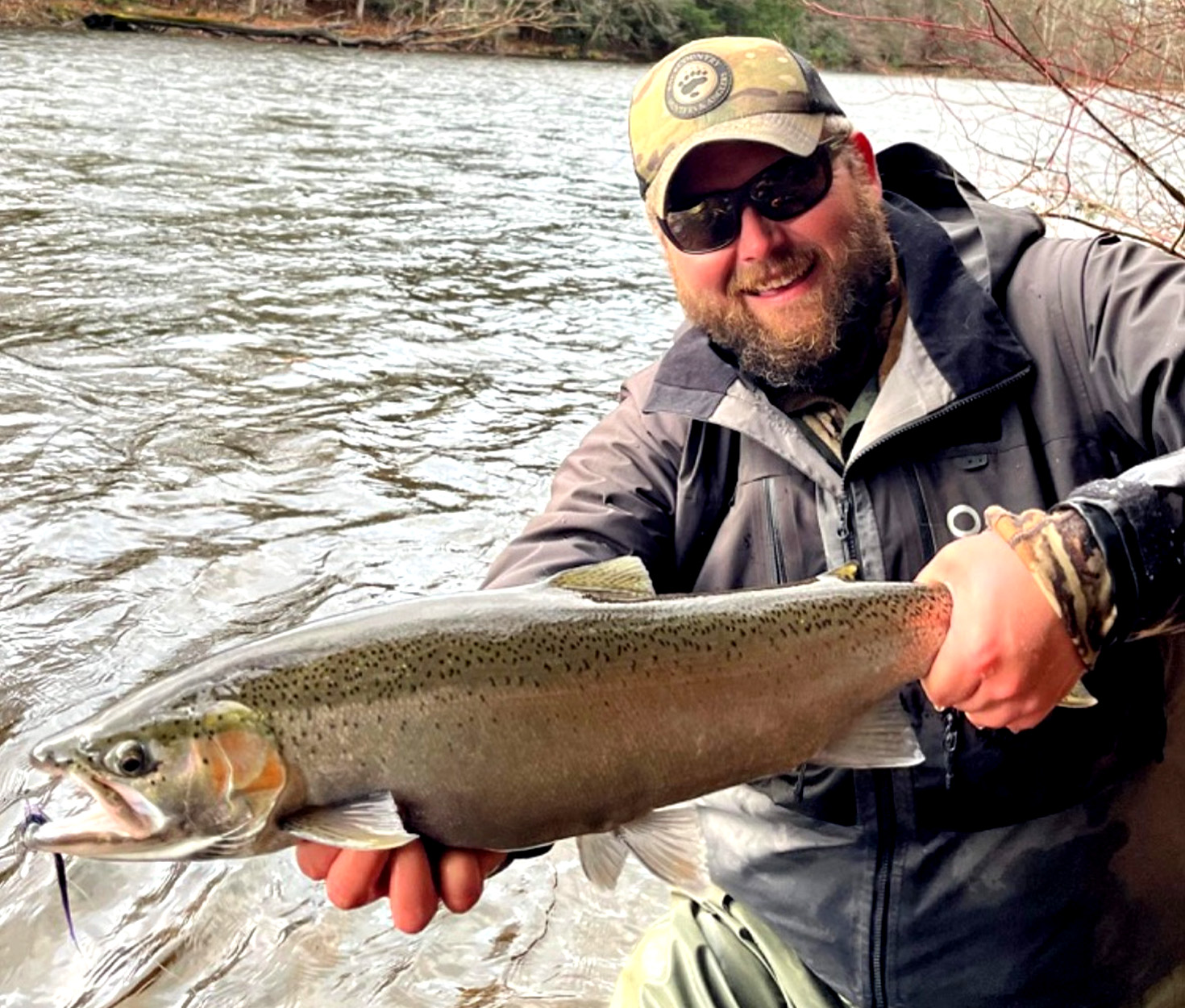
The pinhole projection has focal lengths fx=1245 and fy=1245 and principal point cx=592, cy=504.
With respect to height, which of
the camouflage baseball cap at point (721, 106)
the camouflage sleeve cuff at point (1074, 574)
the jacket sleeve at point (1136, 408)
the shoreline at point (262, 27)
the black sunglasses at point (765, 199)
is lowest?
the camouflage sleeve cuff at point (1074, 574)

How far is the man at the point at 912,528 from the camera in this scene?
1.90 meters

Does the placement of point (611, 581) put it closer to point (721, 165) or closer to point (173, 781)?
point (173, 781)

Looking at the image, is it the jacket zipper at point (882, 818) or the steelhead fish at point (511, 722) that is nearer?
the steelhead fish at point (511, 722)

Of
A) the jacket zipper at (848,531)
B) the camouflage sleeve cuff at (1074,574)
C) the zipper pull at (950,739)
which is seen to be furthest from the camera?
the jacket zipper at (848,531)

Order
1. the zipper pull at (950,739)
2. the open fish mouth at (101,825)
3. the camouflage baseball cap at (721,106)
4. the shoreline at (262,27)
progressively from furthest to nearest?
the shoreline at (262,27), the camouflage baseball cap at (721,106), the zipper pull at (950,739), the open fish mouth at (101,825)

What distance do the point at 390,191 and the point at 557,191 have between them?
2.10m

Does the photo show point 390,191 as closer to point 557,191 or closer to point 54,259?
point 557,191

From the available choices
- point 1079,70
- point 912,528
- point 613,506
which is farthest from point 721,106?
point 1079,70

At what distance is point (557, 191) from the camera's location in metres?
14.7

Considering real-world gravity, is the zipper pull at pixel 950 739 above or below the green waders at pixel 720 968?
above

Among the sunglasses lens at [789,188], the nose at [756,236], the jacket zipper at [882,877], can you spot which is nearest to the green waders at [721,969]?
the jacket zipper at [882,877]

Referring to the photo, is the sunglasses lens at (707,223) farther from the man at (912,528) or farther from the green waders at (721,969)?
the green waders at (721,969)

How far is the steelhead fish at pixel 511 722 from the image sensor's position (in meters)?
1.78

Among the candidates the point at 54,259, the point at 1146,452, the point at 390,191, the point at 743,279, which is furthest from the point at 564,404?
the point at 390,191
